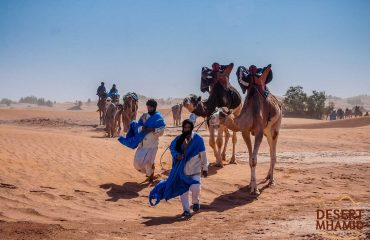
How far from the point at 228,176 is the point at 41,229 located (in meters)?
6.03

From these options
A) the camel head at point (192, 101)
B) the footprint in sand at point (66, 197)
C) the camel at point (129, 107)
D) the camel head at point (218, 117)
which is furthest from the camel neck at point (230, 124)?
the camel at point (129, 107)

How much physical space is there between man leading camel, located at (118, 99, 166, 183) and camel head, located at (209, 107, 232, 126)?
121cm

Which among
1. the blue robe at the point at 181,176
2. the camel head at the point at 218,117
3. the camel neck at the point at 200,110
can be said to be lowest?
the blue robe at the point at 181,176

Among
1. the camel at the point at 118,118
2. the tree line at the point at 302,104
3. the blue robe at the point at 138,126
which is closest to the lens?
the blue robe at the point at 138,126

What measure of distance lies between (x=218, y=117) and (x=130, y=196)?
2.46 m

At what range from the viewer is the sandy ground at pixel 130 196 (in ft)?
20.1

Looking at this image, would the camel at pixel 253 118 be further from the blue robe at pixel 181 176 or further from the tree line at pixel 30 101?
the tree line at pixel 30 101

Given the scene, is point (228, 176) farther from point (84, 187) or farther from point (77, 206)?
point (77, 206)

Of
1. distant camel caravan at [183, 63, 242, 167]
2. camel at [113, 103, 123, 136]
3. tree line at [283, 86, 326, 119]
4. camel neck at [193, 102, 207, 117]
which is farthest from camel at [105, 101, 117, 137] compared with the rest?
tree line at [283, 86, 326, 119]

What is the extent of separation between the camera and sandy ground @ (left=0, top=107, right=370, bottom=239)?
20.1 feet

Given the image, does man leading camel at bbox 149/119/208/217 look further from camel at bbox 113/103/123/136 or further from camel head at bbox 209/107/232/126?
camel at bbox 113/103/123/136

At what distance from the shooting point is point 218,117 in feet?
28.9

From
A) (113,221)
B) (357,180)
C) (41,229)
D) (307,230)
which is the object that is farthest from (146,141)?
(357,180)

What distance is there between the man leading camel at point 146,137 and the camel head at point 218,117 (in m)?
1.21
